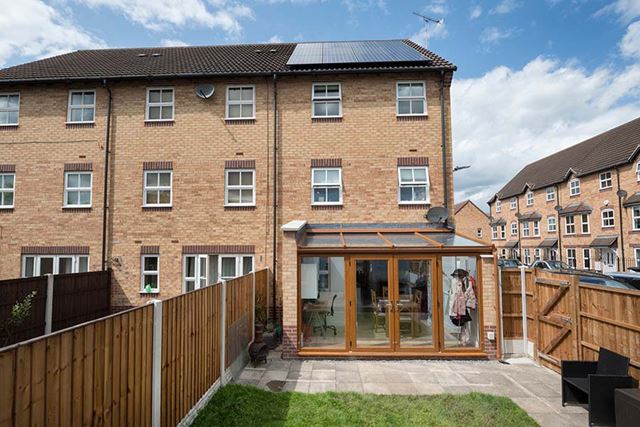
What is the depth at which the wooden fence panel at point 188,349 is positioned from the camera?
434cm

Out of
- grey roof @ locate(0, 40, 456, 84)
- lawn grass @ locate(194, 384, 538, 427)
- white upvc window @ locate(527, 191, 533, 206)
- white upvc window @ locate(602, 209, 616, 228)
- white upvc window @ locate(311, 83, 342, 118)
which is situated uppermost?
grey roof @ locate(0, 40, 456, 84)

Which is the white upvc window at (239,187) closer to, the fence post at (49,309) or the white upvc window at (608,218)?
the fence post at (49,309)

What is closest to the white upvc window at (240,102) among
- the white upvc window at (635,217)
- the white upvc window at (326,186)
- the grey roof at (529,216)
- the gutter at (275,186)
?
the gutter at (275,186)

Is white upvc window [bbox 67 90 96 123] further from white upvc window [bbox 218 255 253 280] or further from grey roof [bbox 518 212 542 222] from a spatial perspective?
grey roof [bbox 518 212 542 222]

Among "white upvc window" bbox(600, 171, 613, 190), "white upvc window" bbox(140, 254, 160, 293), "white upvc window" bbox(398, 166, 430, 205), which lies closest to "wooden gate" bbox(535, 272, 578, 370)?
"white upvc window" bbox(398, 166, 430, 205)

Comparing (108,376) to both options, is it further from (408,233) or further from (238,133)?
(238,133)

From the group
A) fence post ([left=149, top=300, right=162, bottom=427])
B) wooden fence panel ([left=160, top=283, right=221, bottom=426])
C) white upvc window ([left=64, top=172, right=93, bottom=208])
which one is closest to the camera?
fence post ([left=149, top=300, right=162, bottom=427])

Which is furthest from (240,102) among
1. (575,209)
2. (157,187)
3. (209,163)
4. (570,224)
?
(570,224)

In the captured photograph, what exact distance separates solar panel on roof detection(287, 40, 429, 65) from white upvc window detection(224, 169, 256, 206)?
419 cm

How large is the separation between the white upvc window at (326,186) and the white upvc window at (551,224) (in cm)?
2983

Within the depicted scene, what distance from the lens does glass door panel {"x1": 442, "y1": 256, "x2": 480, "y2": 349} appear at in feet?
26.8

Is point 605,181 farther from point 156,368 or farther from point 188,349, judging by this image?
point 156,368

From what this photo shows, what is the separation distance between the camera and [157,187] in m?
12.1

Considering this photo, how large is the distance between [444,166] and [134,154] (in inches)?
414
